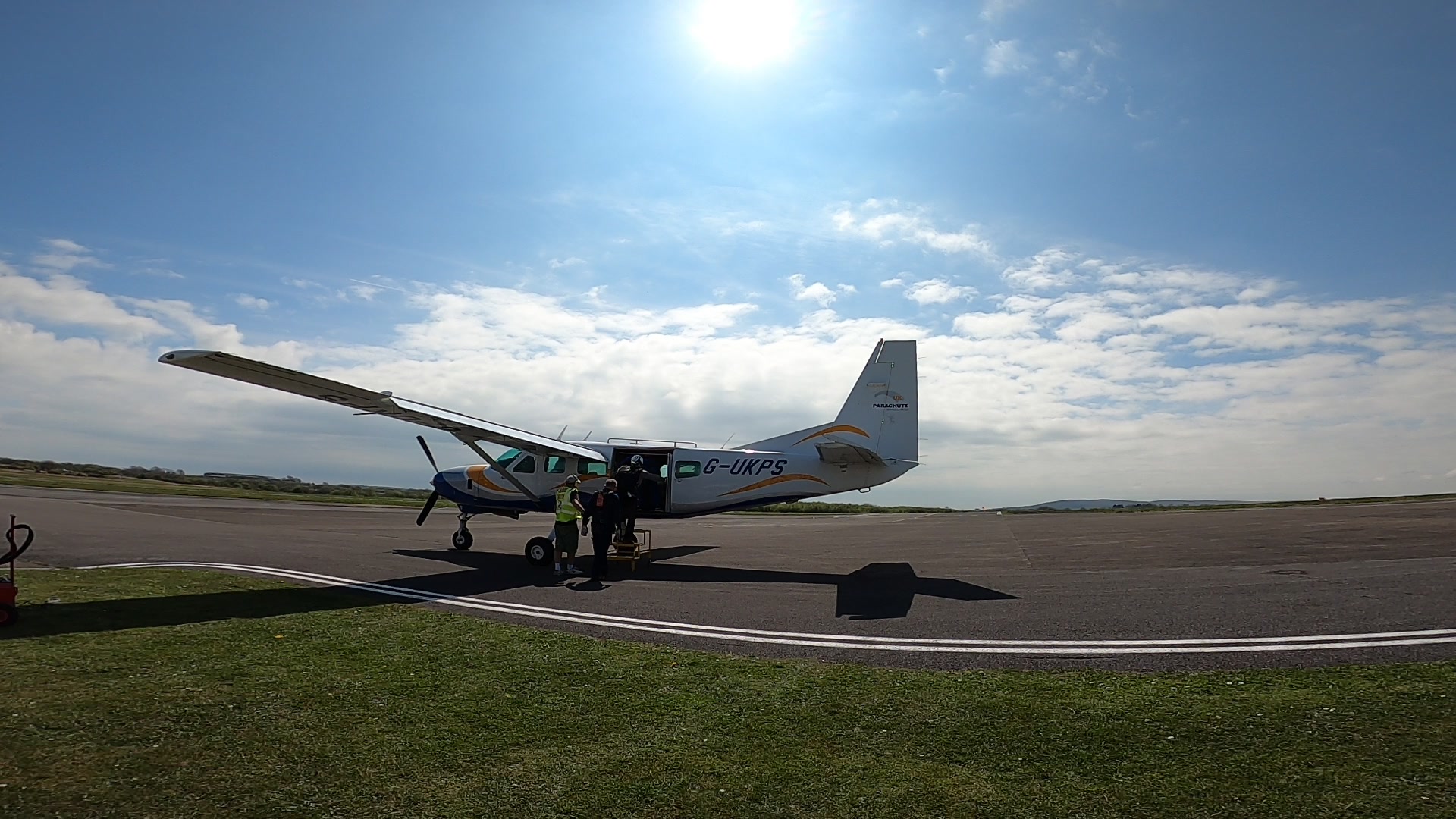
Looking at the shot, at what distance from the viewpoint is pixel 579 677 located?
5.99m

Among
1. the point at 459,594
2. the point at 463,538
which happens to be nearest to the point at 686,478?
the point at 463,538

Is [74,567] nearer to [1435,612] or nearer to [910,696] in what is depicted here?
[910,696]

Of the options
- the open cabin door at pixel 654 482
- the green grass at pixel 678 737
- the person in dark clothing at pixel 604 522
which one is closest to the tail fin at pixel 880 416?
the open cabin door at pixel 654 482

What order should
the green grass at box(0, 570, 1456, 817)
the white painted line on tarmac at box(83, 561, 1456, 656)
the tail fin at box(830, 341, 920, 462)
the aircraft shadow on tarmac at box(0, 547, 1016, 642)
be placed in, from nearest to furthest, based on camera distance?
the green grass at box(0, 570, 1456, 817)
the white painted line on tarmac at box(83, 561, 1456, 656)
the aircraft shadow on tarmac at box(0, 547, 1016, 642)
the tail fin at box(830, 341, 920, 462)

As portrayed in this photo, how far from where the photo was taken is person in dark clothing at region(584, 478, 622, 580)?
43.5ft

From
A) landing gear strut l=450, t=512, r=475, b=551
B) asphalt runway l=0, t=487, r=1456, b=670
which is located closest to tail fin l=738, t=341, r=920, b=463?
asphalt runway l=0, t=487, r=1456, b=670

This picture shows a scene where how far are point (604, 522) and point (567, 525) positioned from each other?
69cm

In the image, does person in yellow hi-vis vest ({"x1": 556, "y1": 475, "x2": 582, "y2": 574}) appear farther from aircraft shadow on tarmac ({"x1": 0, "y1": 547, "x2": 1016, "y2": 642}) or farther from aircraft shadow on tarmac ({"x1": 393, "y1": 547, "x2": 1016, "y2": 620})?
aircraft shadow on tarmac ({"x1": 0, "y1": 547, "x2": 1016, "y2": 642})

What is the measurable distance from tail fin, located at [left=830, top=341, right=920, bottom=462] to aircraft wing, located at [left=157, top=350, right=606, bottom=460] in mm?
6292

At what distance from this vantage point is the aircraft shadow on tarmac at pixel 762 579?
1031cm

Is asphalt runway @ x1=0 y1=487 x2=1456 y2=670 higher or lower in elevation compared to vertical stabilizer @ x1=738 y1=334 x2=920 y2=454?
lower

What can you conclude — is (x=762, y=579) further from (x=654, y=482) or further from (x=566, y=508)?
(x=654, y=482)

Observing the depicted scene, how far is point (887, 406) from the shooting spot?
17.3 metres

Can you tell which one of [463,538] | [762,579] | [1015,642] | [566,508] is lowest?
[762,579]
